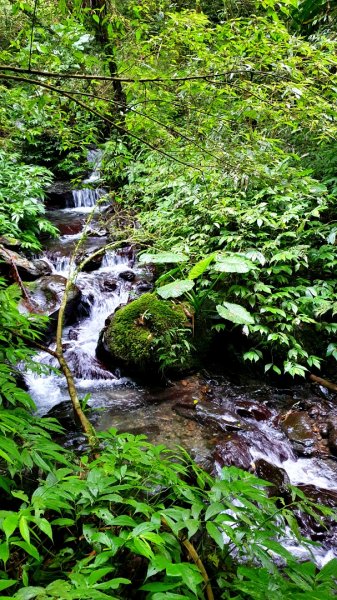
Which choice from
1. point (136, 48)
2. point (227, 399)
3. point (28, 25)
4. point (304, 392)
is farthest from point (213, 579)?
point (136, 48)

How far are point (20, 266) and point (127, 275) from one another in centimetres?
197

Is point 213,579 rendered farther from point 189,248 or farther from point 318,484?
point 189,248

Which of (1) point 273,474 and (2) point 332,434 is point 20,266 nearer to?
(1) point 273,474

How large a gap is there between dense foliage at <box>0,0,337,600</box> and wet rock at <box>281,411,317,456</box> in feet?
1.97

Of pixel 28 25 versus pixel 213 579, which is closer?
pixel 213 579

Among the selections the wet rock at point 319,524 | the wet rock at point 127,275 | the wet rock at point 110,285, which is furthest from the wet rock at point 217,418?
the wet rock at point 127,275

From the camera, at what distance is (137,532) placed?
4.53ft

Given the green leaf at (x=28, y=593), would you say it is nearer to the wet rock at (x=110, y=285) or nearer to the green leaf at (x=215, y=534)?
the green leaf at (x=215, y=534)

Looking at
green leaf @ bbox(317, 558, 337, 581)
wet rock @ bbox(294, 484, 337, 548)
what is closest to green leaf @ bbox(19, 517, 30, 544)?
green leaf @ bbox(317, 558, 337, 581)

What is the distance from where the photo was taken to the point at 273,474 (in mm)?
3535

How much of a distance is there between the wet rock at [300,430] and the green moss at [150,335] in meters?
1.52

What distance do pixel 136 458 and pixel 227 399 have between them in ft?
9.81

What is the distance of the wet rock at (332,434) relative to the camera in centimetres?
397

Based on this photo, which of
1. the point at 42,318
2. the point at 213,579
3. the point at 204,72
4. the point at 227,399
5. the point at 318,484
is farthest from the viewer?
the point at 227,399
